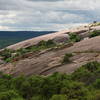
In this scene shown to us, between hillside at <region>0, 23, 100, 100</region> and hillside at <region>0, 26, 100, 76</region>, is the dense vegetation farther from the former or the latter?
hillside at <region>0, 26, 100, 76</region>

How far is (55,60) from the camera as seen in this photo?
7356 centimetres

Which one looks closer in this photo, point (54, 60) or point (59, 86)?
point (59, 86)

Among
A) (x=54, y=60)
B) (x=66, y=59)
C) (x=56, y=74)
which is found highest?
(x=66, y=59)

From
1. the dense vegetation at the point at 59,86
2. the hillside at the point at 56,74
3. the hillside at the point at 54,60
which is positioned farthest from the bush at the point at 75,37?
the dense vegetation at the point at 59,86

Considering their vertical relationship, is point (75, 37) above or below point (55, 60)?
above

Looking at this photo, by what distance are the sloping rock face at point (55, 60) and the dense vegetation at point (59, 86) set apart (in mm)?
4067

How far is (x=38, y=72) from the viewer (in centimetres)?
7150

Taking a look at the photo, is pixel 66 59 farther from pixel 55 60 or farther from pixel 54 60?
pixel 54 60

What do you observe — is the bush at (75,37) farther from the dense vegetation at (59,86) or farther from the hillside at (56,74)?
the dense vegetation at (59,86)

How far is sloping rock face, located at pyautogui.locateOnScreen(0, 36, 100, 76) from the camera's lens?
229ft

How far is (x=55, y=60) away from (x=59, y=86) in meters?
13.4

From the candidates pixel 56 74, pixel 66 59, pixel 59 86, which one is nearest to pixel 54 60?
pixel 66 59

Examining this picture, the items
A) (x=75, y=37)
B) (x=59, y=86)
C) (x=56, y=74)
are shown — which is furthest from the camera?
(x=75, y=37)

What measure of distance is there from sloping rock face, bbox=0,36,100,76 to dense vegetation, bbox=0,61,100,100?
160 inches
